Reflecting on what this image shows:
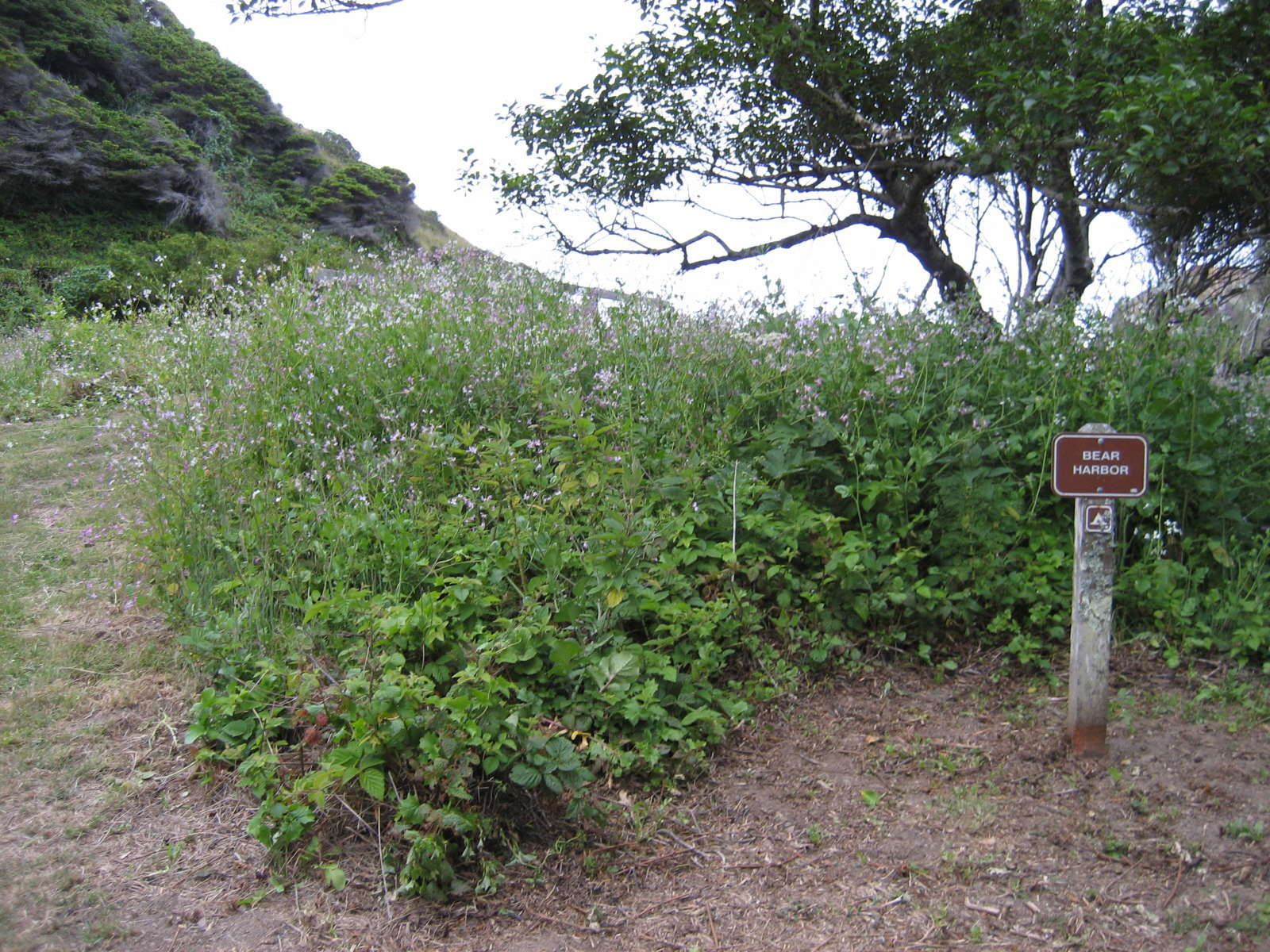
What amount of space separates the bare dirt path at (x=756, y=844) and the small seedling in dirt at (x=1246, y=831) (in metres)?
0.01

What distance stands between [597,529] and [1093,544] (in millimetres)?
1959

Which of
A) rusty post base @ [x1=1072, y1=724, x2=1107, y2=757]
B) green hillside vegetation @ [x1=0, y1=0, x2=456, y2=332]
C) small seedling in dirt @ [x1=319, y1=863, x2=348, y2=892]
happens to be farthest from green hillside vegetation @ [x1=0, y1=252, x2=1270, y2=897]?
green hillside vegetation @ [x1=0, y1=0, x2=456, y2=332]

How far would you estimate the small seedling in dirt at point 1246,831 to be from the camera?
2.87 metres

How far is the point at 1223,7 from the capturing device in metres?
6.27

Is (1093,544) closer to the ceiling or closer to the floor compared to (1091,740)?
closer to the ceiling

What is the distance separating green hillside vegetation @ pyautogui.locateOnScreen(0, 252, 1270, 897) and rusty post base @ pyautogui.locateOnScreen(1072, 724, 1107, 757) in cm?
82

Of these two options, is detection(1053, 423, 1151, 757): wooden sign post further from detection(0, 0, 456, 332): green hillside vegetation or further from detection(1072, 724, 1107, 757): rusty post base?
detection(0, 0, 456, 332): green hillside vegetation

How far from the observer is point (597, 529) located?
3.92 meters

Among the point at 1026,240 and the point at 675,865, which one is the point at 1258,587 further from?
the point at 1026,240

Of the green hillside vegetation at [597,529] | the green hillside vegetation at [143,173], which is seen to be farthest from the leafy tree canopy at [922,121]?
the green hillside vegetation at [143,173]

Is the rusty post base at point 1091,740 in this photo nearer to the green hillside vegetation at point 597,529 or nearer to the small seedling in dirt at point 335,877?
the green hillside vegetation at point 597,529

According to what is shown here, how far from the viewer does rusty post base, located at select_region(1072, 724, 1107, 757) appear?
3385 mm

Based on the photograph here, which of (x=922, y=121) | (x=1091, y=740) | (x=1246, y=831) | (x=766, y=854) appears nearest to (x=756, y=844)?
(x=766, y=854)

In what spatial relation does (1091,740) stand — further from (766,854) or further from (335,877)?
(335,877)
